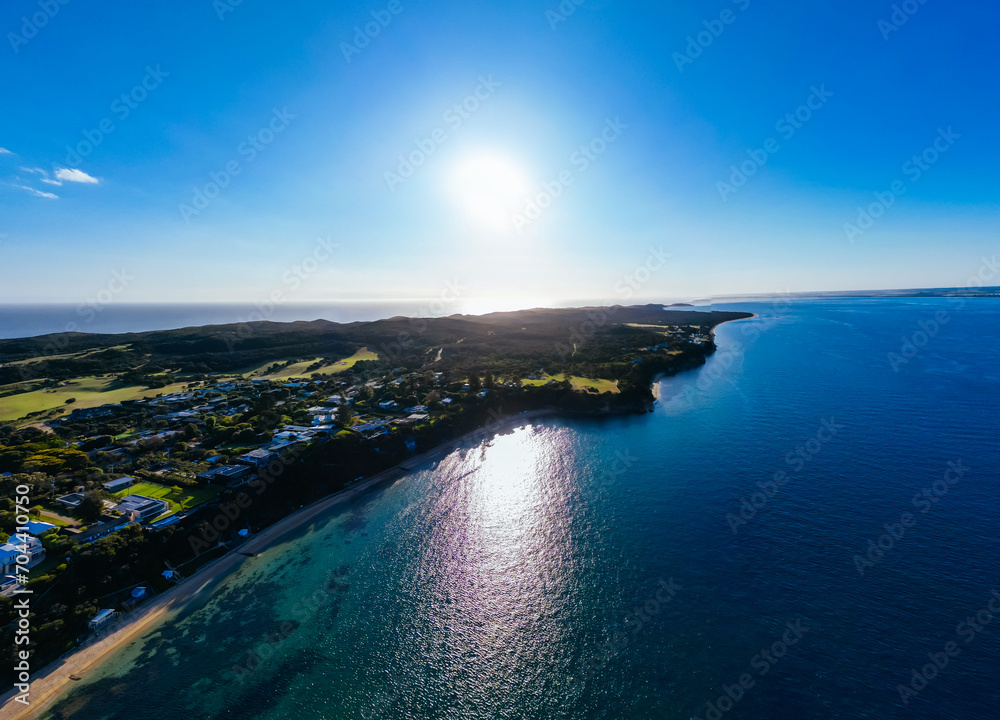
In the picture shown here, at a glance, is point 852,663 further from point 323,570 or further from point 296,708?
point 323,570

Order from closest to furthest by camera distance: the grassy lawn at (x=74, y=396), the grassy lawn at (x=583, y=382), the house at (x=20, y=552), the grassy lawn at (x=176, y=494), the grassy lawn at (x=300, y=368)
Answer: the house at (x=20, y=552)
the grassy lawn at (x=176, y=494)
the grassy lawn at (x=74, y=396)
the grassy lawn at (x=583, y=382)
the grassy lawn at (x=300, y=368)

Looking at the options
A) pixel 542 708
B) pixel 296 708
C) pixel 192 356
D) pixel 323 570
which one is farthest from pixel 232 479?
pixel 192 356

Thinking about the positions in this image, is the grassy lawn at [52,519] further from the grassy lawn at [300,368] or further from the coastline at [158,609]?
the grassy lawn at [300,368]

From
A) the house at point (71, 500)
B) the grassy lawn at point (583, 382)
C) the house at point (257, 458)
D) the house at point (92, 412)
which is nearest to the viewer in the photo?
the house at point (71, 500)

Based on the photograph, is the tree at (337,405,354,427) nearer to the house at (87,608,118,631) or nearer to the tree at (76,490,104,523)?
the tree at (76,490,104,523)

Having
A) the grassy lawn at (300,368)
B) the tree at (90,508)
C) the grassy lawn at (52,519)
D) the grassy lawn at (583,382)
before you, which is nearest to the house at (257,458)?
the tree at (90,508)

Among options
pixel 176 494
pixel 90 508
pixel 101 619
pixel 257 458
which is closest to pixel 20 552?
pixel 90 508

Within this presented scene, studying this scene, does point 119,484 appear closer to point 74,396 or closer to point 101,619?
point 101,619
